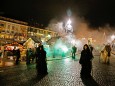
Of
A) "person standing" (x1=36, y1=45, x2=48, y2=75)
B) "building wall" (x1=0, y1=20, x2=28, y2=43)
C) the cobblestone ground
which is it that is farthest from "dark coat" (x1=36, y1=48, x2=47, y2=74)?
"building wall" (x1=0, y1=20, x2=28, y2=43)

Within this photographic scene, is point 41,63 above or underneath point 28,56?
underneath

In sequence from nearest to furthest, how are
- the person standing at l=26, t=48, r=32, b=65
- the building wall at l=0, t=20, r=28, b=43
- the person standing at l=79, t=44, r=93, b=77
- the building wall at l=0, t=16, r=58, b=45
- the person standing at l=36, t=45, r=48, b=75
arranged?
the person standing at l=79, t=44, r=93, b=77, the person standing at l=36, t=45, r=48, b=75, the person standing at l=26, t=48, r=32, b=65, the building wall at l=0, t=20, r=28, b=43, the building wall at l=0, t=16, r=58, b=45

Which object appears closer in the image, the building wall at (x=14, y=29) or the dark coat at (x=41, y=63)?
the dark coat at (x=41, y=63)

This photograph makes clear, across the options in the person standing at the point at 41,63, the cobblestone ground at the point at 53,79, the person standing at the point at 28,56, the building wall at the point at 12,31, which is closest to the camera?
the cobblestone ground at the point at 53,79

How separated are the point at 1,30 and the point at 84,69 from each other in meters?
58.3

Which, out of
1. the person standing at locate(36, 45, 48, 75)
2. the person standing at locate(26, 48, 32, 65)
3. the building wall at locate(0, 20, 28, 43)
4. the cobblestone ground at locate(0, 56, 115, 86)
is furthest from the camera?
the building wall at locate(0, 20, 28, 43)

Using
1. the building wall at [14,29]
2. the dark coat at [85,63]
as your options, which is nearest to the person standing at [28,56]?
the dark coat at [85,63]


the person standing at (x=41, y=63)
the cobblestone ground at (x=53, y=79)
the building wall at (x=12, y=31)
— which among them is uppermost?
the building wall at (x=12, y=31)

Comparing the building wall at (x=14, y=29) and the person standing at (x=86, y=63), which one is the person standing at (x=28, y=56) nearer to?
the person standing at (x=86, y=63)

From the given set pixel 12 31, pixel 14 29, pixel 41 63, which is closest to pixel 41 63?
pixel 41 63

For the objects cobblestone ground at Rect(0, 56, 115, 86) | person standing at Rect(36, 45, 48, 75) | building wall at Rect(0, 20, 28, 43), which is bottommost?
cobblestone ground at Rect(0, 56, 115, 86)

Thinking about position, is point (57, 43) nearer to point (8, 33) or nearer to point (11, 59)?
point (11, 59)

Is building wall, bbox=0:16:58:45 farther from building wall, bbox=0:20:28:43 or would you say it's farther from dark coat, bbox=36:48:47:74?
dark coat, bbox=36:48:47:74

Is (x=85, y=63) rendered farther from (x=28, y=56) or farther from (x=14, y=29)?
(x=14, y=29)
